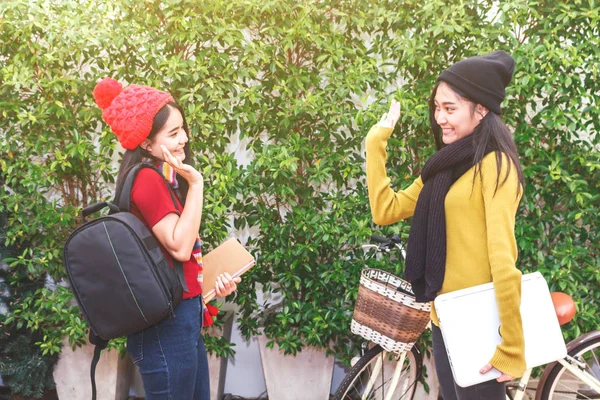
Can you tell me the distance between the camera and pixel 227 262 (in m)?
2.25

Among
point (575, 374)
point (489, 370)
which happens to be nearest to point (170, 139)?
point (489, 370)

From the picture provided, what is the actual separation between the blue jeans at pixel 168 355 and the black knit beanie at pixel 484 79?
1.11 metres

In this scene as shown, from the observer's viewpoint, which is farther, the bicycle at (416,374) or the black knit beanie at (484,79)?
the bicycle at (416,374)

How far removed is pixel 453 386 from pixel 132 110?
4.52 feet

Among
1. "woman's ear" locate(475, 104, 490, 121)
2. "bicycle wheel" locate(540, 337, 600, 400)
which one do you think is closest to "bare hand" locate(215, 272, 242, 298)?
"woman's ear" locate(475, 104, 490, 121)

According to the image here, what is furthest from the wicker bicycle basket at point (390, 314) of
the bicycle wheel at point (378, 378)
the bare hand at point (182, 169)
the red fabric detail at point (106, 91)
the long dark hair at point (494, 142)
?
the red fabric detail at point (106, 91)

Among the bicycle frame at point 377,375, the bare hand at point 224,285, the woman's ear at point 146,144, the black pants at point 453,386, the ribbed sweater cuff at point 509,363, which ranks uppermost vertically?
the woman's ear at point 146,144

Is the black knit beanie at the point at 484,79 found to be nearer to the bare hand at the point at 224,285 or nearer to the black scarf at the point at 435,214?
the black scarf at the point at 435,214

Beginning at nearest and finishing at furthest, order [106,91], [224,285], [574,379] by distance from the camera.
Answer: [106,91]
[224,285]
[574,379]

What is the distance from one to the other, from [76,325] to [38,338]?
19.2 inches

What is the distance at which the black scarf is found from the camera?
1.74 m

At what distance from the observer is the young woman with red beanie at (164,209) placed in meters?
1.78

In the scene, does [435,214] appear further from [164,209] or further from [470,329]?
[164,209]

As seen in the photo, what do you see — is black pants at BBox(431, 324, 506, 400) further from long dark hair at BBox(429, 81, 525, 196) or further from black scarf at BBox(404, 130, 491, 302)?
long dark hair at BBox(429, 81, 525, 196)
